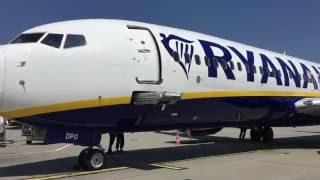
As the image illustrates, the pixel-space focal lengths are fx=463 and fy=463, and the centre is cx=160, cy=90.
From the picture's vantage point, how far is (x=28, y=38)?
11.9 meters

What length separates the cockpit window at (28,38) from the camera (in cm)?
1177

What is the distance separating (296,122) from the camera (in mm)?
20047

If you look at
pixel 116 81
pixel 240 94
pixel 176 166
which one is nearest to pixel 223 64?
pixel 240 94

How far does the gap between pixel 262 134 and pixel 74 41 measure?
45.9 feet

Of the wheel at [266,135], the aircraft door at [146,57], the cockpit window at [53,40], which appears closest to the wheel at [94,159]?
the aircraft door at [146,57]

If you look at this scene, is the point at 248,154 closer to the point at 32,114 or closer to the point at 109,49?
the point at 109,49

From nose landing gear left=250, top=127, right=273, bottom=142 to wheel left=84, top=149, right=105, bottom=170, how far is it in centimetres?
1233

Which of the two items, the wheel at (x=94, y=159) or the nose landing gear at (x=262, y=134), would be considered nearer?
the wheel at (x=94, y=159)

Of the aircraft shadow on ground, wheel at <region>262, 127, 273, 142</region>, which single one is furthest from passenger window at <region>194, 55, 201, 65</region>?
wheel at <region>262, 127, 273, 142</region>

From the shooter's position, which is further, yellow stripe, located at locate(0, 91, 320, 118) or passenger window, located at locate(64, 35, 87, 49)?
passenger window, located at locate(64, 35, 87, 49)

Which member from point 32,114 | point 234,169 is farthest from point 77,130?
point 234,169

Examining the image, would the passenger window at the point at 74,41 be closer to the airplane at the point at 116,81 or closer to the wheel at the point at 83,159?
the airplane at the point at 116,81

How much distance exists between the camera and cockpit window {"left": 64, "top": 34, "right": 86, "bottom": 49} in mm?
11906

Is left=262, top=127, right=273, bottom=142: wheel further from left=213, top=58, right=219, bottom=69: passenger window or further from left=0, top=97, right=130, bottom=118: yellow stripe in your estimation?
left=0, top=97, right=130, bottom=118: yellow stripe
